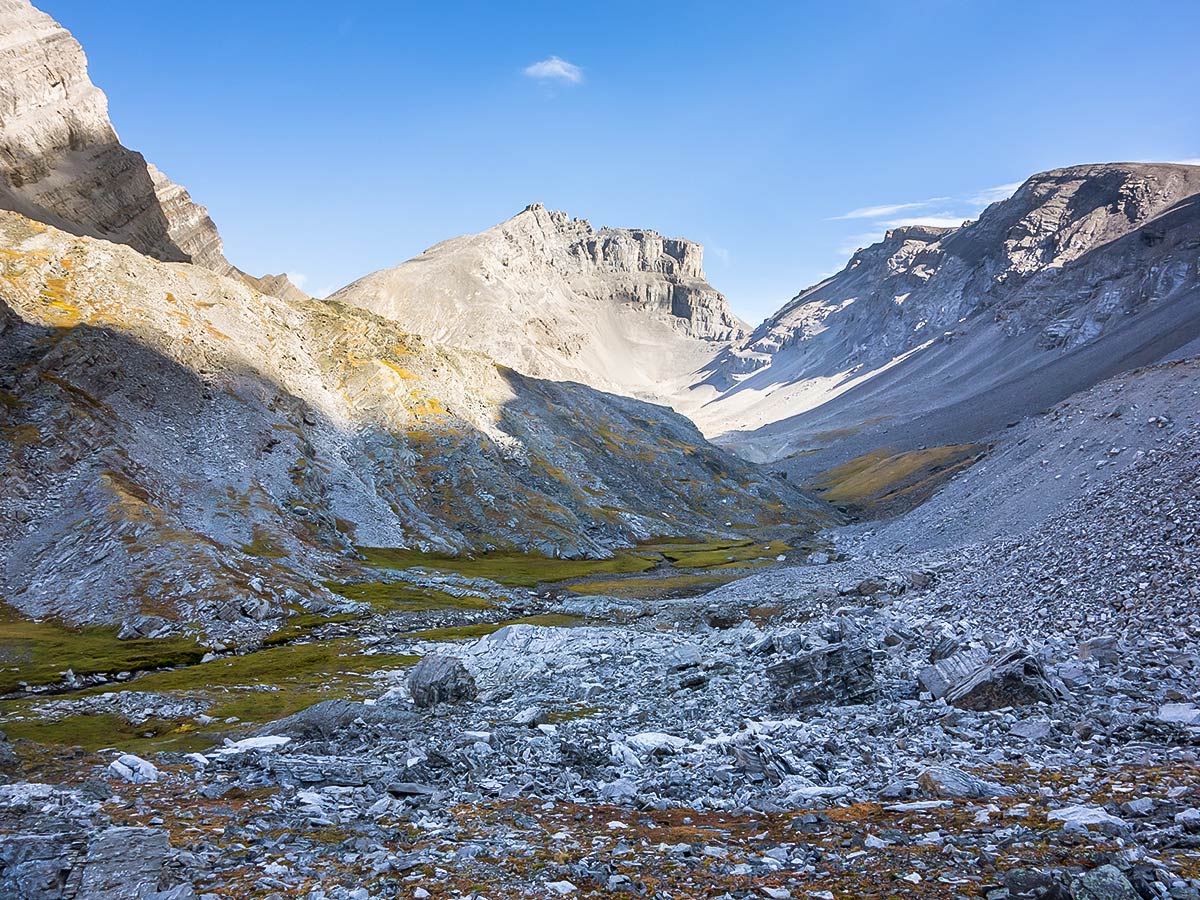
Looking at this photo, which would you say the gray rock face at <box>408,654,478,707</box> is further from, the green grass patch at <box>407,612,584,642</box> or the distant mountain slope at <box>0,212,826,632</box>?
the distant mountain slope at <box>0,212,826,632</box>

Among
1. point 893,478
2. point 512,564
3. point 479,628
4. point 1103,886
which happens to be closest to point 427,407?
point 512,564

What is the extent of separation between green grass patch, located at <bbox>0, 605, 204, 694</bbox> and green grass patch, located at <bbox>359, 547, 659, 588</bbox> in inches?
1254

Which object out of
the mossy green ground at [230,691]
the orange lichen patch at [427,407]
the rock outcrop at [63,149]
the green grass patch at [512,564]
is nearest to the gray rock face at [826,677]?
the mossy green ground at [230,691]

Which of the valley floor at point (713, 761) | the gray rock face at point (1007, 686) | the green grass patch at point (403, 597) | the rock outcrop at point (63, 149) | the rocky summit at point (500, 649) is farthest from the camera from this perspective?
the rock outcrop at point (63, 149)

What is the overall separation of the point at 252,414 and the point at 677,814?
317ft

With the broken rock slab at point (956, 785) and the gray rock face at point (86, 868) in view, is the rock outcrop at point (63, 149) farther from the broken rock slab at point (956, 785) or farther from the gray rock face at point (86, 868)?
the broken rock slab at point (956, 785)

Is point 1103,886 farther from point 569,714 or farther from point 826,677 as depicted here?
point 569,714

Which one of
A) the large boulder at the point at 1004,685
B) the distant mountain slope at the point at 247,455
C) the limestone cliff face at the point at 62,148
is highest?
the limestone cliff face at the point at 62,148

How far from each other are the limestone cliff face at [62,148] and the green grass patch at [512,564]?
11171 centimetres

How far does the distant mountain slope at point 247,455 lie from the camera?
205ft

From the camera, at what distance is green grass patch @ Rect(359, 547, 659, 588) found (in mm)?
86938

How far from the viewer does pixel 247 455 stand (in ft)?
294

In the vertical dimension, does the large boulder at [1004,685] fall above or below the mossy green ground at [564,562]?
above

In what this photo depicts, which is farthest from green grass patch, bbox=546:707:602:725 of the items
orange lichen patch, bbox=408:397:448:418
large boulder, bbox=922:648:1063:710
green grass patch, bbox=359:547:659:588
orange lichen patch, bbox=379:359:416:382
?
orange lichen patch, bbox=379:359:416:382
